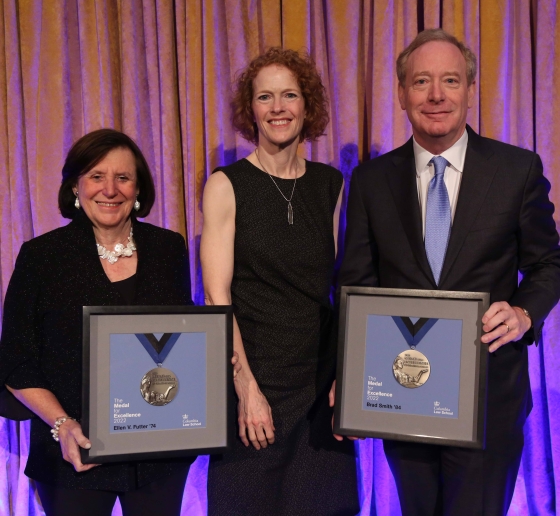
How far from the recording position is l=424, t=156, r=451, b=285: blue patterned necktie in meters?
1.73

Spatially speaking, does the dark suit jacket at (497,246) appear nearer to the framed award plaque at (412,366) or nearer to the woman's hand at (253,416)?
the framed award plaque at (412,366)

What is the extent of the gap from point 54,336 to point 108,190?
463 millimetres

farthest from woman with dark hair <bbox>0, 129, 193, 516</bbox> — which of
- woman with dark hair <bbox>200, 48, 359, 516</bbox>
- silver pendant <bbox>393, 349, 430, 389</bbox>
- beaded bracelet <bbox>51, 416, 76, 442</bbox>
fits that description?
silver pendant <bbox>393, 349, 430, 389</bbox>

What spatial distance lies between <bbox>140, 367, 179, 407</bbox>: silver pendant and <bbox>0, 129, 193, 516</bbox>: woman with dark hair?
0.20m

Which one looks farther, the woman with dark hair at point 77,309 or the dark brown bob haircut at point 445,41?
the dark brown bob haircut at point 445,41

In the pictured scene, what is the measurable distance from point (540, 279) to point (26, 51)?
2.38m

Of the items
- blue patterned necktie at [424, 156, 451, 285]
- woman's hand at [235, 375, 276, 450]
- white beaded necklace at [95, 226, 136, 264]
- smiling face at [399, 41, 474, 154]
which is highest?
smiling face at [399, 41, 474, 154]

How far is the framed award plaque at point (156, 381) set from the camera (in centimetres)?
151

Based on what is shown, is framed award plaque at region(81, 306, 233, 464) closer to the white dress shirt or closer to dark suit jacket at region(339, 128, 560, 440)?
dark suit jacket at region(339, 128, 560, 440)

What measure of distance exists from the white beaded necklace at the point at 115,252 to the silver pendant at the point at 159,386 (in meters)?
0.43

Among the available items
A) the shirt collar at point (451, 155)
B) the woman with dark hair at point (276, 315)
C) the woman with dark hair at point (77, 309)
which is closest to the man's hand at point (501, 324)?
the shirt collar at point (451, 155)

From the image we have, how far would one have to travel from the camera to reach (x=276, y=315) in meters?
2.00

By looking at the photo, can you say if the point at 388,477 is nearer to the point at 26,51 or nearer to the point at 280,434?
the point at 280,434

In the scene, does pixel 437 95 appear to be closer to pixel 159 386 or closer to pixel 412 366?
pixel 412 366
